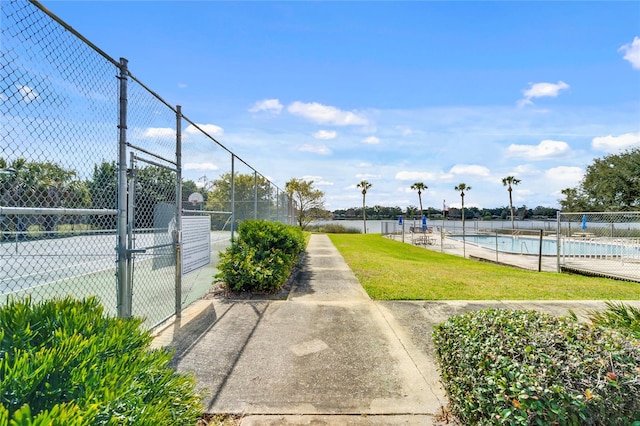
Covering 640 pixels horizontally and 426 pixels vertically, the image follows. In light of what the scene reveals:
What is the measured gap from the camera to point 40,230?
245cm

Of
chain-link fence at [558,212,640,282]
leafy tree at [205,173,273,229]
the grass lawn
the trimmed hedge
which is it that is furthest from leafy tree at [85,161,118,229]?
chain-link fence at [558,212,640,282]

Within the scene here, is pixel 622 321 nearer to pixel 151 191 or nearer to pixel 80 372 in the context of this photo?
pixel 80 372

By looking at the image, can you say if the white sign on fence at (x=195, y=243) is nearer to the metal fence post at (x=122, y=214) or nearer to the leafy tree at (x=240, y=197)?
the leafy tree at (x=240, y=197)

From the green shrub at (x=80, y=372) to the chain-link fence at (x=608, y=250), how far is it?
12604 mm

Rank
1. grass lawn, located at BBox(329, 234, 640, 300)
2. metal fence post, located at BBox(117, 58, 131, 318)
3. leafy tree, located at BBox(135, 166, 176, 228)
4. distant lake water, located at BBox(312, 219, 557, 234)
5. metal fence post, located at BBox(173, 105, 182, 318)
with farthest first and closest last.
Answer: distant lake water, located at BBox(312, 219, 557, 234)
grass lawn, located at BBox(329, 234, 640, 300)
metal fence post, located at BBox(173, 105, 182, 318)
leafy tree, located at BBox(135, 166, 176, 228)
metal fence post, located at BBox(117, 58, 131, 318)

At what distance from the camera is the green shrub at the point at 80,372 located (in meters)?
1.16

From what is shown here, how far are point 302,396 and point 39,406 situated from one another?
190 centimetres

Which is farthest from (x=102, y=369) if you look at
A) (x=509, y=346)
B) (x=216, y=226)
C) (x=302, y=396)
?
(x=216, y=226)

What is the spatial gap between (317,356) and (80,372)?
97.1 inches

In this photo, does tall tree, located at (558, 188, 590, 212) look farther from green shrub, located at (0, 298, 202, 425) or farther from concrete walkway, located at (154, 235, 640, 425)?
green shrub, located at (0, 298, 202, 425)

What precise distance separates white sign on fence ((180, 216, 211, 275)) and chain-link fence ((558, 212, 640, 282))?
11.5 m

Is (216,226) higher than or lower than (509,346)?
higher

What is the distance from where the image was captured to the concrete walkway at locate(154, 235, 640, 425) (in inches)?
99.0

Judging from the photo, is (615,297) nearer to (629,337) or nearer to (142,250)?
(629,337)
